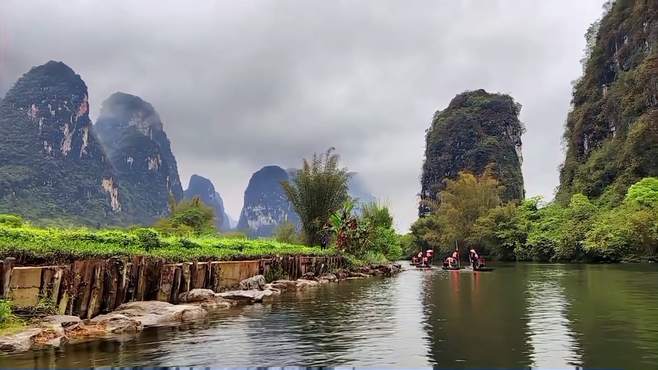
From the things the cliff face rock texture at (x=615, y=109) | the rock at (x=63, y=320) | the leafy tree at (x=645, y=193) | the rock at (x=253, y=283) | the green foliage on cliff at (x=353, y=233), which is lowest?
the rock at (x=63, y=320)

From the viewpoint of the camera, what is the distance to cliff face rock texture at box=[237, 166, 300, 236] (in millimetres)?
144625

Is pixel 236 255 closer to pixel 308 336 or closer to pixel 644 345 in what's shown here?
pixel 308 336

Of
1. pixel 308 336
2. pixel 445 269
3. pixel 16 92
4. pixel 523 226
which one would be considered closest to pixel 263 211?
pixel 16 92

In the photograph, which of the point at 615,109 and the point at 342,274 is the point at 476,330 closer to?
the point at 342,274

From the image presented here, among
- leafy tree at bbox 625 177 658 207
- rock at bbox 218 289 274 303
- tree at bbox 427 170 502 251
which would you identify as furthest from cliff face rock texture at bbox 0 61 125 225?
leafy tree at bbox 625 177 658 207

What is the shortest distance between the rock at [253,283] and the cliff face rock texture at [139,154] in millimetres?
85136

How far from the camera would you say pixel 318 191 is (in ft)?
106

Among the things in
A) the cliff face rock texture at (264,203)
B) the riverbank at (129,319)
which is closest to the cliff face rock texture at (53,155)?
the cliff face rock texture at (264,203)

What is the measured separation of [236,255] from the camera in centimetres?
1728

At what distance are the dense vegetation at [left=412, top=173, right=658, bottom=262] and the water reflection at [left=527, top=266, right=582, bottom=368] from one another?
72.1 ft

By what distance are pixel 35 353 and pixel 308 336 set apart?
385 cm

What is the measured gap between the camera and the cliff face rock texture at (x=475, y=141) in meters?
85.5

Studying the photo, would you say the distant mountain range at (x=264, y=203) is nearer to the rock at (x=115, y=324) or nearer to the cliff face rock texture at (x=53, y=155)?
the cliff face rock texture at (x=53, y=155)

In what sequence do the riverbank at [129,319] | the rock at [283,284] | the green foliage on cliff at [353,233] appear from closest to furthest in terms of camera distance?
the riverbank at [129,319] < the rock at [283,284] < the green foliage on cliff at [353,233]
